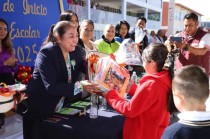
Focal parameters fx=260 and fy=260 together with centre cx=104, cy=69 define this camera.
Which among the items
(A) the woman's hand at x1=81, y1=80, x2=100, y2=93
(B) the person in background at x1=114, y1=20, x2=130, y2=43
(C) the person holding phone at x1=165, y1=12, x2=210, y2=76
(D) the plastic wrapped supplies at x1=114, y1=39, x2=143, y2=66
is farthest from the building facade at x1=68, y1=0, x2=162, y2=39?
(A) the woman's hand at x1=81, y1=80, x2=100, y2=93

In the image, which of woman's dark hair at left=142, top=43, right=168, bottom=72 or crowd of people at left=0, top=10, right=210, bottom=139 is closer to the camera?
crowd of people at left=0, top=10, right=210, bottom=139

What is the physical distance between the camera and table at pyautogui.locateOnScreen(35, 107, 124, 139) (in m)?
1.61

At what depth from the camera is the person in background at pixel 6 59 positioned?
3023mm

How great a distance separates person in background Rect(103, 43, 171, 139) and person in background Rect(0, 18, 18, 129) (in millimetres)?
1735

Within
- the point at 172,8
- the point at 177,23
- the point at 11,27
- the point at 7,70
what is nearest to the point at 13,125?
the point at 7,70

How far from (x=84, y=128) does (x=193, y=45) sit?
206 cm

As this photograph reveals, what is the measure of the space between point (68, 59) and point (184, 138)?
1.16 m

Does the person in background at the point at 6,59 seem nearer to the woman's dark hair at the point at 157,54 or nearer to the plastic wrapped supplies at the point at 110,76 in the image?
the plastic wrapped supplies at the point at 110,76

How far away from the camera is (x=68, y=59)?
199 centimetres

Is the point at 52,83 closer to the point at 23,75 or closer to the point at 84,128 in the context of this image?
the point at 84,128

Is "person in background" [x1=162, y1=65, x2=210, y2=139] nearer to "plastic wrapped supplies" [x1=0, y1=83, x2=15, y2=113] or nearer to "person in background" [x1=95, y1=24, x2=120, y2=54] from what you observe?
"plastic wrapped supplies" [x1=0, y1=83, x2=15, y2=113]

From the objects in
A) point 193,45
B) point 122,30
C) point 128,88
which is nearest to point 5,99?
point 128,88

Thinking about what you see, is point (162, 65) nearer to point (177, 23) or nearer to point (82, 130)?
point (82, 130)

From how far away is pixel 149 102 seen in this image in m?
1.59
